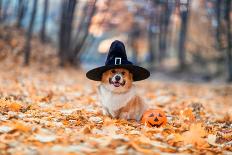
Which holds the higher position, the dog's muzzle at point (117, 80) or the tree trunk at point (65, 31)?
the tree trunk at point (65, 31)

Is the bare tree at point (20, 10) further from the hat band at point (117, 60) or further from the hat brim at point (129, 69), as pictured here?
the hat band at point (117, 60)

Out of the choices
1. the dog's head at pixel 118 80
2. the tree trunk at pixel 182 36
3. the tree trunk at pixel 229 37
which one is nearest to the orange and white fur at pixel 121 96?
the dog's head at pixel 118 80

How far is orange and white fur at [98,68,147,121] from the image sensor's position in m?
6.73

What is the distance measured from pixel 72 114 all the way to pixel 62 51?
15.7m

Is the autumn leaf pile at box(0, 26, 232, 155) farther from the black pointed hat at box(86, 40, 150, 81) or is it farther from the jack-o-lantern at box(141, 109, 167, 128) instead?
the black pointed hat at box(86, 40, 150, 81)

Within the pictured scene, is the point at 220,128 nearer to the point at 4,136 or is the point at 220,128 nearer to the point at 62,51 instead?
the point at 4,136

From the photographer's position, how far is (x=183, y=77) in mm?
29734

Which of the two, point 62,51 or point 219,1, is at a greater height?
point 219,1

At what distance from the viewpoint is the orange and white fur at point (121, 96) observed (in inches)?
265

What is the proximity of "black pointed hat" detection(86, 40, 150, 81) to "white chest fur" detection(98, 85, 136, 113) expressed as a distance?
9.4 inches

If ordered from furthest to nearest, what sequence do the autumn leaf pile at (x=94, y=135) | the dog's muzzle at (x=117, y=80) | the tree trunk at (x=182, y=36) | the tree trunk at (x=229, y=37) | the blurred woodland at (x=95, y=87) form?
the tree trunk at (x=182, y=36) < the tree trunk at (x=229, y=37) < the dog's muzzle at (x=117, y=80) < the blurred woodland at (x=95, y=87) < the autumn leaf pile at (x=94, y=135)

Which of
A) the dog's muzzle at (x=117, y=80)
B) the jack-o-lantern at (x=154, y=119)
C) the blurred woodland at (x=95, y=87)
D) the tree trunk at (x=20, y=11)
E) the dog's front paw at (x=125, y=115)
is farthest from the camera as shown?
the tree trunk at (x=20, y=11)

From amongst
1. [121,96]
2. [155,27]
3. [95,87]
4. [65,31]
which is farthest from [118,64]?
[155,27]

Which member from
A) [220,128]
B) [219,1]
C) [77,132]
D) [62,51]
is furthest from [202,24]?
[77,132]
